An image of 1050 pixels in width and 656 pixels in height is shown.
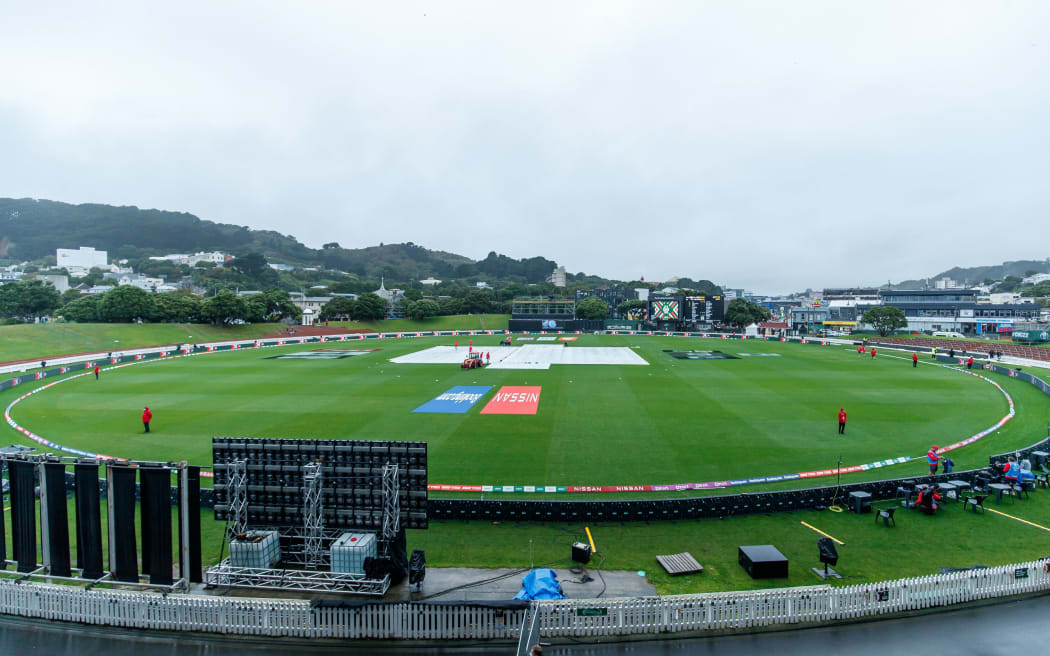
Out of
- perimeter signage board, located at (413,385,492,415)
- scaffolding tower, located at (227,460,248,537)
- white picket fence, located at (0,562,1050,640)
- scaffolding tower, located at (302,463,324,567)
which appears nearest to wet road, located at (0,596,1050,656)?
white picket fence, located at (0,562,1050,640)

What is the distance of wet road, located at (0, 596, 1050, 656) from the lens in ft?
31.6

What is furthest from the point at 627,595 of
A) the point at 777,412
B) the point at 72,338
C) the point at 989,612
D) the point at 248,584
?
the point at 72,338

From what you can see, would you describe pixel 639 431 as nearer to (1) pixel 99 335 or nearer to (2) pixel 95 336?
(2) pixel 95 336

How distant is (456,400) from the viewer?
33250mm

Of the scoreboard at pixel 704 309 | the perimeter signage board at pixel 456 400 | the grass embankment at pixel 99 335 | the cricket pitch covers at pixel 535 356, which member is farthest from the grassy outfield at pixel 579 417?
the scoreboard at pixel 704 309

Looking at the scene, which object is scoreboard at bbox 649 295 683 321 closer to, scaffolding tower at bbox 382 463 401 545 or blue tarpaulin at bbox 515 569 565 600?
blue tarpaulin at bbox 515 569 565 600

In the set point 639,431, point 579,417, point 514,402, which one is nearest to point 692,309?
point 514,402

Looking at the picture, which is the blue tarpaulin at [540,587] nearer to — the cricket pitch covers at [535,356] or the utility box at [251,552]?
the utility box at [251,552]

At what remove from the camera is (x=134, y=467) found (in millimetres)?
11562

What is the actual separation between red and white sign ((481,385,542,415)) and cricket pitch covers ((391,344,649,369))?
43.4 ft

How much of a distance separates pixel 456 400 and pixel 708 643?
24.7m

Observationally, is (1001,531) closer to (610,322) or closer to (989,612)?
(989,612)

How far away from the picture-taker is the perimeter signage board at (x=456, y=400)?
30.4 metres

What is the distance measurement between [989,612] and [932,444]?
15004 millimetres
